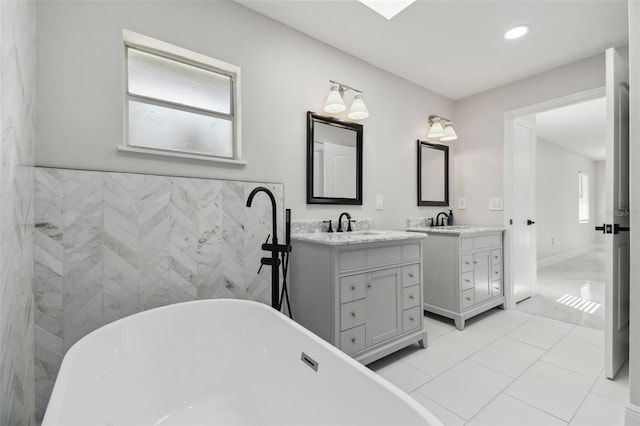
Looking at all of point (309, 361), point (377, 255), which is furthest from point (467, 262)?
point (309, 361)

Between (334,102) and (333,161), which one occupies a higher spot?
(334,102)

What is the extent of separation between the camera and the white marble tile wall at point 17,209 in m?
0.81

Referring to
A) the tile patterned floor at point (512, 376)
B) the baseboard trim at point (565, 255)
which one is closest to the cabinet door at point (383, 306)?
the tile patterned floor at point (512, 376)

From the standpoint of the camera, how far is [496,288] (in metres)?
2.97

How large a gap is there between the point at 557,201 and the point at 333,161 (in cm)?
595

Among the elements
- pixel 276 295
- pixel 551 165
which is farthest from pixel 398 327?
pixel 551 165

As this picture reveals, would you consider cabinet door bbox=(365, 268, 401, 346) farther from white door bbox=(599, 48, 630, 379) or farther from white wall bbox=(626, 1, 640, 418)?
white door bbox=(599, 48, 630, 379)

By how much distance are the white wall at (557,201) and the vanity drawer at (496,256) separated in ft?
9.89

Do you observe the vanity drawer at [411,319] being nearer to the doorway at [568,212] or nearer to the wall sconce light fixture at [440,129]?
the doorway at [568,212]

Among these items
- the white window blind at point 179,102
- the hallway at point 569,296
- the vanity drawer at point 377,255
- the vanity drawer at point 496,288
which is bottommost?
the hallway at point 569,296

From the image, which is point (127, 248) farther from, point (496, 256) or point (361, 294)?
point (496, 256)

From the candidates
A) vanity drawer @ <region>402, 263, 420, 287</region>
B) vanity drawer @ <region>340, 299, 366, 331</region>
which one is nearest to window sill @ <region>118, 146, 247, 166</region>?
vanity drawer @ <region>340, 299, 366, 331</region>

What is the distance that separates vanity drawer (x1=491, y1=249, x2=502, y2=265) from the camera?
9.62ft

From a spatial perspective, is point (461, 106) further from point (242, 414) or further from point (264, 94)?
point (242, 414)
